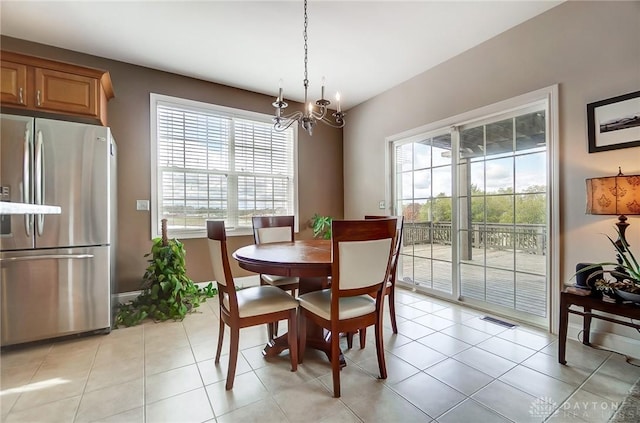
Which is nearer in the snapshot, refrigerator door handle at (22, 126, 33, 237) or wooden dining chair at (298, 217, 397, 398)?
wooden dining chair at (298, 217, 397, 398)

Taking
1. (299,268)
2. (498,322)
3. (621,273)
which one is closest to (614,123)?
(621,273)

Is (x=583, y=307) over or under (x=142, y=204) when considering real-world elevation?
under

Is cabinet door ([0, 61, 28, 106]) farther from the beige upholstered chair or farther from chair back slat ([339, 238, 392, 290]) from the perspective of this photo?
chair back slat ([339, 238, 392, 290])

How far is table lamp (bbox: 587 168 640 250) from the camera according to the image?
1758 mm

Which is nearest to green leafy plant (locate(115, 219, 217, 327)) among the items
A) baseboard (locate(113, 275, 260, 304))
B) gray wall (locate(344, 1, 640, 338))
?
baseboard (locate(113, 275, 260, 304))

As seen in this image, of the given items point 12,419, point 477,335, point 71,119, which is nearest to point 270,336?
point 12,419

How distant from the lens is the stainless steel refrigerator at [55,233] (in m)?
2.19

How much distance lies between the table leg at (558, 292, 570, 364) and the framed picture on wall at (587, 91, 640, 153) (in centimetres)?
120

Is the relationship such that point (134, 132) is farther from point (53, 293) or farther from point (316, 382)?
point (316, 382)

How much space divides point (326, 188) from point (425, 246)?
6.24 feet

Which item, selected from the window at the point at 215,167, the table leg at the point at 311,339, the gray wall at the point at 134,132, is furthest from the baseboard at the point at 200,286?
the table leg at the point at 311,339

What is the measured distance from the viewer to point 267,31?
2.67m

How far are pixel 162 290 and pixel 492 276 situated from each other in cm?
351

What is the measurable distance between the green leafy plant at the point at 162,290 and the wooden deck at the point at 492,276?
2903 mm
